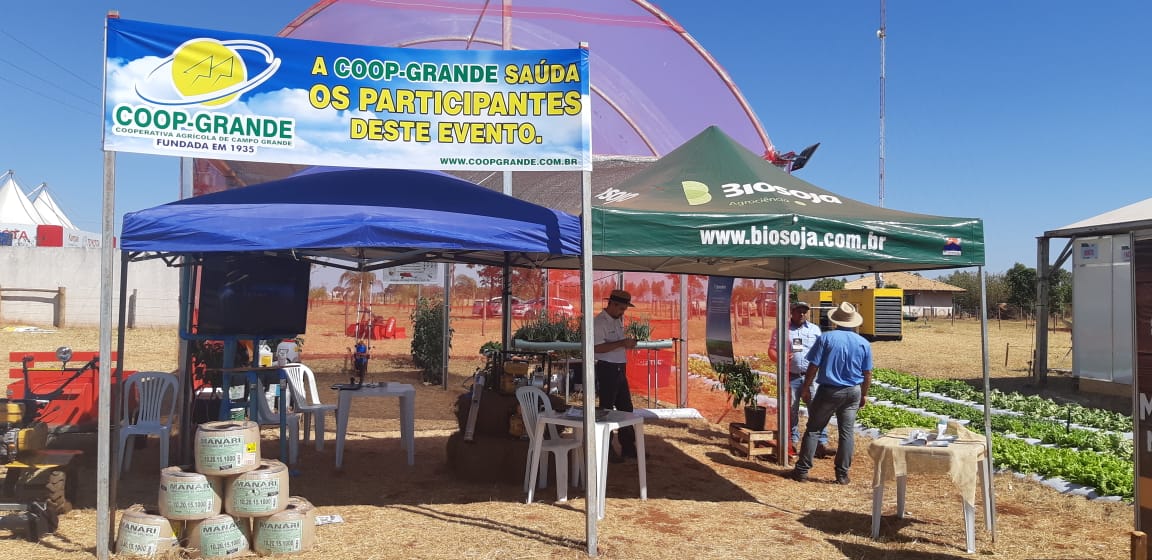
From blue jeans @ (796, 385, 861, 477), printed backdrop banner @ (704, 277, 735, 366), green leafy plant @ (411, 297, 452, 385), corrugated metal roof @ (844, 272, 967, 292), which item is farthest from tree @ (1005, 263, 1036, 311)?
blue jeans @ (796, 385, 861, 477)

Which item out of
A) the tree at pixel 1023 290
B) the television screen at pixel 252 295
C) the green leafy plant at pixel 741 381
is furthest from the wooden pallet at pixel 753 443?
the tree at pixel 1023 290

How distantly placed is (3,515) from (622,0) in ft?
32.7

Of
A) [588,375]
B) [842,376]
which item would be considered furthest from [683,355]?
[588,375]

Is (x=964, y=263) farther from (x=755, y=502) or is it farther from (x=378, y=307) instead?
(x=378, y=307)

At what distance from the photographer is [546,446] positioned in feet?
20.5

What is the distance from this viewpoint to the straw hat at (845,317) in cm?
687

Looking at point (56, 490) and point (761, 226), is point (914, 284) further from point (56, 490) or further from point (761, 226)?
Answer: point (56, 490)

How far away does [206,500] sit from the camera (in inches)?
184

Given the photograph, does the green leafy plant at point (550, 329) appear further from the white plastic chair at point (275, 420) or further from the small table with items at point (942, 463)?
the small table with items at point (942, 463)

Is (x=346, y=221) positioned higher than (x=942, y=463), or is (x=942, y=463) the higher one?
(x=346, y=221)

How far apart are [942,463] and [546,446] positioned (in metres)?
2.85

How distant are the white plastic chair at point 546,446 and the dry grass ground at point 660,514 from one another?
6.8 inches

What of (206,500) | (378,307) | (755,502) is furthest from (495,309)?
(206,500)

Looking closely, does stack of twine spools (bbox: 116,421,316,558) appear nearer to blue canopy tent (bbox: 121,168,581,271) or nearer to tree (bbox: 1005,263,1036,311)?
blue canopy tent (bbox: 121,168,581,271)
